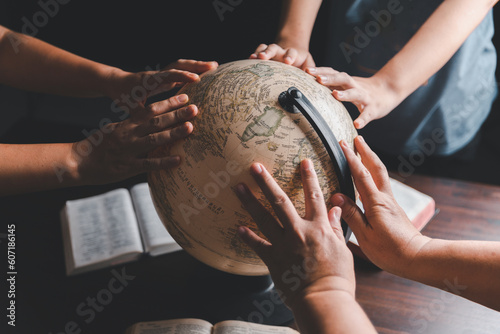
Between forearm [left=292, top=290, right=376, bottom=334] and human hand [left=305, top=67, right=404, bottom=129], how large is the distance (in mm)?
438

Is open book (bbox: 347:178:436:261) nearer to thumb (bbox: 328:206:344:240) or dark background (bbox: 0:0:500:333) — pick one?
dark background (bbox: 0:0:500:333)

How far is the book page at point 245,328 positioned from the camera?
0.98 m

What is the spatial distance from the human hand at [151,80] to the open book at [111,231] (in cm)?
32

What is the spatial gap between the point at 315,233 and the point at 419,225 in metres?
0.61

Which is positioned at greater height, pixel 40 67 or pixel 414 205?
pixel 40 67

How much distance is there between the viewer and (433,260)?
875mm

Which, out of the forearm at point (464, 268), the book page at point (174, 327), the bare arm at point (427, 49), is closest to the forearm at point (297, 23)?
the bare arm at point (427, 49)

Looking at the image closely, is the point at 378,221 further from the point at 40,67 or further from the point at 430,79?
the point at 40,67

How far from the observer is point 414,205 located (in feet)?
4.17

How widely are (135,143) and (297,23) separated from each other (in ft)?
2.59

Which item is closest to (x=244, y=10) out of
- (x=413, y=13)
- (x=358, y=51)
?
(x=358, y=51)

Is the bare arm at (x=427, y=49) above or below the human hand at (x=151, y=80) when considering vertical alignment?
below

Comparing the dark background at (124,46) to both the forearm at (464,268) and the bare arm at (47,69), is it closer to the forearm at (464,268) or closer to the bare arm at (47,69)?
the bare arm at (47,69)

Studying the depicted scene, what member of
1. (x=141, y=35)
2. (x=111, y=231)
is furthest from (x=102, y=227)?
(x=141, y=35)
